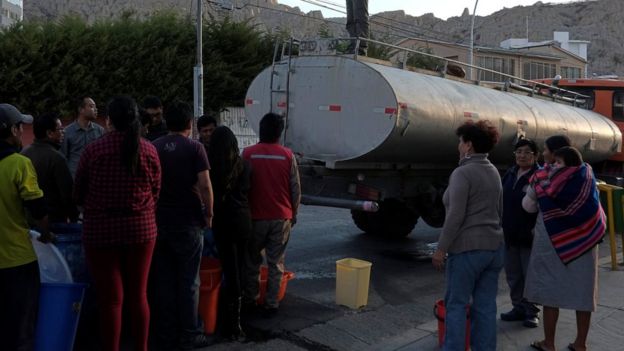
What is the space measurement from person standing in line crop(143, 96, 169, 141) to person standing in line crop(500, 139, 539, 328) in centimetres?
305

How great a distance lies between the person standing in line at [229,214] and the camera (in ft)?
16.1

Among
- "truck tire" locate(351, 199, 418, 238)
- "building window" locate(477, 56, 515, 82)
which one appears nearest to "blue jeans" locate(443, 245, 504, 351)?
"truck tire" locate(351, 199, 418, 238)

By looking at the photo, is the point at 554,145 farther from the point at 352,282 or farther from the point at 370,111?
the point at 370,111

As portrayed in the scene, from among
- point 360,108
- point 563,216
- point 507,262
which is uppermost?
point 360,108

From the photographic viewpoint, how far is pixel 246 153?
5359 mm

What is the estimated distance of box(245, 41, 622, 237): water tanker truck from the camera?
22.6 feet

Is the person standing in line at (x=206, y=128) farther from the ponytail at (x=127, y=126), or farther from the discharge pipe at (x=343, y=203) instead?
the discharge pipe at (x=343, y=203)

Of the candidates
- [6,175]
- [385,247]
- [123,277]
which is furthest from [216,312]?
[385,247]

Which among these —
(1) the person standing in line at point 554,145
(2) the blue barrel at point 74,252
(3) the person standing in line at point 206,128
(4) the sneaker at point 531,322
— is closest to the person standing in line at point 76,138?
(3) the person standing in line at point 206,128

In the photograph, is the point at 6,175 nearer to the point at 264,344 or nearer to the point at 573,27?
the point at 264,344

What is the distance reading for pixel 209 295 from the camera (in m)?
4.89

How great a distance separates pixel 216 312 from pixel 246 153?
1.36 meters

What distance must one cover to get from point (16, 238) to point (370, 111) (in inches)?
163

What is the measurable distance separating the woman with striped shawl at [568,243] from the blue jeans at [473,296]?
64 centimetres
